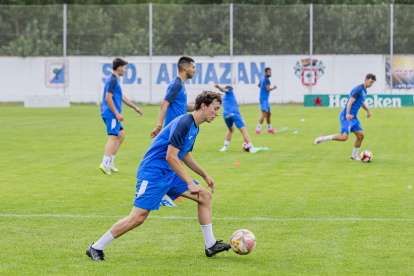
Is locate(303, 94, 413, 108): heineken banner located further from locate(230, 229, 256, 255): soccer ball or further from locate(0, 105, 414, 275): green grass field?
locate(230, 229, 256, 255): soccer ball

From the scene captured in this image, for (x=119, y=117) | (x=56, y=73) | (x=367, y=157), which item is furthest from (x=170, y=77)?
(x=119, y=117)

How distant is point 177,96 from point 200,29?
41.3 m

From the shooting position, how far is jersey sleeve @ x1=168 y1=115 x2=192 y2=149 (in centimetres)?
683

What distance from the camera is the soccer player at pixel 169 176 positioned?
270 inches

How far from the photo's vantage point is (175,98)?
11.5m

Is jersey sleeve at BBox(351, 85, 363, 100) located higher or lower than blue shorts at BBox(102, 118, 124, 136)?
higher

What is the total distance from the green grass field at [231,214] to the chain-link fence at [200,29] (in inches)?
1279

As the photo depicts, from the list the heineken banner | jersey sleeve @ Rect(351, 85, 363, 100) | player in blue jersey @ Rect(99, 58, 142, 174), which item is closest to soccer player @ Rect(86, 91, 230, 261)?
→ player in blue jersey @ Rect(99, 58, 142, 174)

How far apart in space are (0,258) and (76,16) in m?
46.9

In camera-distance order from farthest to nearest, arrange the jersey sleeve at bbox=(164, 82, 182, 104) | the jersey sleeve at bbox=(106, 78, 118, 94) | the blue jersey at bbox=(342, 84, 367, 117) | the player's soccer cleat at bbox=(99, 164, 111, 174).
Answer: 1. the blue jersey at bbox=(342, 84, 367, 117)
2. the player's soccer cleat at bbox=(99, 164, 111, 174)
3. the jersey sleeve at bbox=(106, 78, 118, 94)
4. the jersey sleeve at bbox=(164, 82, 182, 104)

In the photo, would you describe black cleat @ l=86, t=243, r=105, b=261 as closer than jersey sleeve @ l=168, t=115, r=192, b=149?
No

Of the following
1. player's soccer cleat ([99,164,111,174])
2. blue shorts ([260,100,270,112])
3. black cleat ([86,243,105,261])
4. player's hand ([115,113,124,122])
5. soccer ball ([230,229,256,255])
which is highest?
blue shorts ([260,100,270,112])

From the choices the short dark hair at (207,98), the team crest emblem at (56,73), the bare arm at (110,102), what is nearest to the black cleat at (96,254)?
the short dark hair at (207,98)

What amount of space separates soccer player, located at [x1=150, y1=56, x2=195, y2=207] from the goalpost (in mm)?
37312
